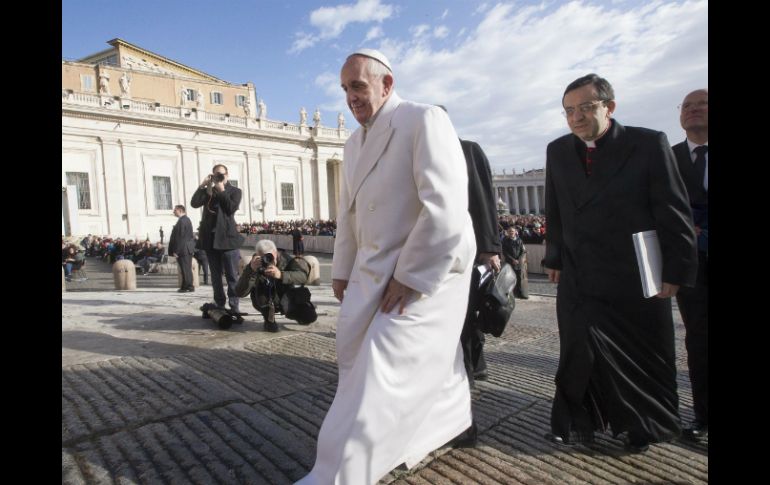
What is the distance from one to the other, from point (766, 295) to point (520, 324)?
5115mm

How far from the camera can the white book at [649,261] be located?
2.48m

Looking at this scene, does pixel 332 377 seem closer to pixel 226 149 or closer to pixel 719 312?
pixel 719 312

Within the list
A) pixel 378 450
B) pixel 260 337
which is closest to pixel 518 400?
pixel 378 450

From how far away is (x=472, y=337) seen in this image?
3.77 metres

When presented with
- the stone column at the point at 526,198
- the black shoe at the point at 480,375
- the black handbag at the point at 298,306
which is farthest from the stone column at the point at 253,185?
the stone column at the point at 526,198

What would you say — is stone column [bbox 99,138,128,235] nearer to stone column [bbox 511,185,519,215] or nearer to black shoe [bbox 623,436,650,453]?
black shoe [bbox 623,436,650,453]

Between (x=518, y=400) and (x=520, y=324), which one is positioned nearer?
(x=518, y=400)

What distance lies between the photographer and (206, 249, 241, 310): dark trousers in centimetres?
623

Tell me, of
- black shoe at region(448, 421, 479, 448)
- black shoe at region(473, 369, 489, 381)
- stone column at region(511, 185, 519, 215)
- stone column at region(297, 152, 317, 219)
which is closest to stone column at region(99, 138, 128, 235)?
stone column at region(297, 152, 317, 219)

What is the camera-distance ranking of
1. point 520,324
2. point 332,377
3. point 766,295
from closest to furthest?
point 766,295, point 332,377, point 520,324

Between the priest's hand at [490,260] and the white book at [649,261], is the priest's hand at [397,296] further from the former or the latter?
the priest's hand at [490,260]

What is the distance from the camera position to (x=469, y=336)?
146 inches

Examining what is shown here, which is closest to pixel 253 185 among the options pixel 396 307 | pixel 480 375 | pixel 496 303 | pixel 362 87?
pixel 480 375
